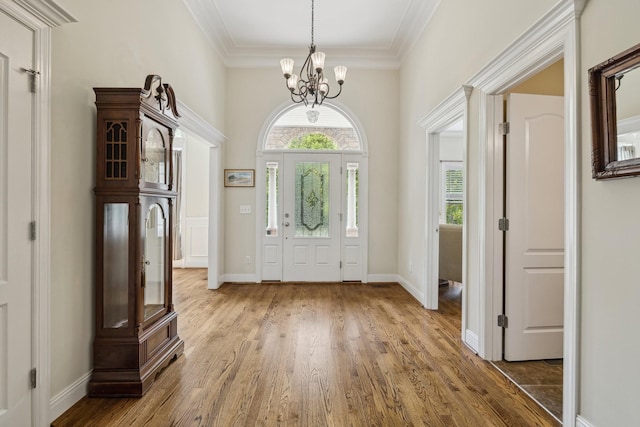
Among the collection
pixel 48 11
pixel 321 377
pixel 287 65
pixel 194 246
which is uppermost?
pixel 287 65

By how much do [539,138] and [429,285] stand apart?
82.7 inches

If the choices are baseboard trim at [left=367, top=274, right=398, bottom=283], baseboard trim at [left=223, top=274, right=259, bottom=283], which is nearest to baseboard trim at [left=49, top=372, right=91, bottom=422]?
baseboard trim at [left=223, top=274, right=259, bottom=283]

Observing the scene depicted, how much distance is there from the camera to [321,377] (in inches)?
96.8

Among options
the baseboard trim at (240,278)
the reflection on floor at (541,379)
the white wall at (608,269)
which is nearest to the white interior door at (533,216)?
the reflection on floor at (541,379)

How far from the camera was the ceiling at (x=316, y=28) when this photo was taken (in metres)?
4.12

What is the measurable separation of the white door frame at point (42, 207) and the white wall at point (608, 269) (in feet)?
8.80

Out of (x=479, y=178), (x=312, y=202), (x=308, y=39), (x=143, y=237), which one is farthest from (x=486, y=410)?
(x=308, y=39)

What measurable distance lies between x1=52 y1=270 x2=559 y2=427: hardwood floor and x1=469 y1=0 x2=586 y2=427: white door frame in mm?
354

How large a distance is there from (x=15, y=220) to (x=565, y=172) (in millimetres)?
2853

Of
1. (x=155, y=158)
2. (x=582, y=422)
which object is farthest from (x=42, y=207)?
(x=582, y=422)

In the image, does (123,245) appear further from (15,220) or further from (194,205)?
(194,205)

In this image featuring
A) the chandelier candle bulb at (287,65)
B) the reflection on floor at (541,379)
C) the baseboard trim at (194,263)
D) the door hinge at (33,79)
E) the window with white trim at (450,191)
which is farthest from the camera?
the window with white trim at (450,191)

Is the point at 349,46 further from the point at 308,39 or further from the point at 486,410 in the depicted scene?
the point at 486,410

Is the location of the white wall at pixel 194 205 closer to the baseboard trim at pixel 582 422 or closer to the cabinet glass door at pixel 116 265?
the cabinet glass door at pixel 116 265
